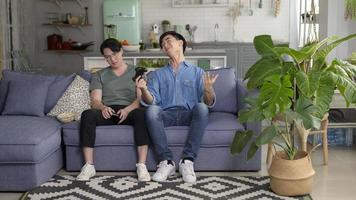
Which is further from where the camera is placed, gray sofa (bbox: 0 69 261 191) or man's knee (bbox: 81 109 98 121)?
man's knee (bbox: 81 109 98 121)

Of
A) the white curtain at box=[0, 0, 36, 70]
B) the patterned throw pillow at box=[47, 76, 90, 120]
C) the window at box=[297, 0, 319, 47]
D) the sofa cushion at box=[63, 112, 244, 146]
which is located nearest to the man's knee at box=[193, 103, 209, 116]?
the sofa cushion at box=[63, 112, 244, 146]

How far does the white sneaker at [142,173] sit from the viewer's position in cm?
379

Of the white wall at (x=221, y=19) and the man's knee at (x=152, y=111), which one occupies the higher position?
the white wall at (x=221, y=19)

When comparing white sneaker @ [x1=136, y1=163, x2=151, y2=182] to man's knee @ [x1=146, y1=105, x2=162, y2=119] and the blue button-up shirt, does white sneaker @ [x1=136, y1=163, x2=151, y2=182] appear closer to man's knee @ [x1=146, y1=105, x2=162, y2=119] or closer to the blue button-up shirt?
man's knee @ [x1=146, y1=105, x2=162, y2=119]

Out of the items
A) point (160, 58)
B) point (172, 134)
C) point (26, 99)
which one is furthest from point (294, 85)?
point (160, 58)

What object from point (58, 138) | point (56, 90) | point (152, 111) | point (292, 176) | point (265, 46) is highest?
point (265, 46)

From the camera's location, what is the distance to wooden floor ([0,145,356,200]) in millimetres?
3508

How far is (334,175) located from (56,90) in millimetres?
2647

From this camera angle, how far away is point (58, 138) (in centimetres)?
396

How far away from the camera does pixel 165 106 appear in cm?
412

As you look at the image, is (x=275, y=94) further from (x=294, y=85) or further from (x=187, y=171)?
(x=187, y=171)

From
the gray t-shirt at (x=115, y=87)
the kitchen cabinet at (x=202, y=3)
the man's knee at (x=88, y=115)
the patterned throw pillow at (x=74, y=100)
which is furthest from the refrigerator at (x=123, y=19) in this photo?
the man's knee at (x=88, y=115)

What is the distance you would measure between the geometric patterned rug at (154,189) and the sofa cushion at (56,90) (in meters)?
0.84

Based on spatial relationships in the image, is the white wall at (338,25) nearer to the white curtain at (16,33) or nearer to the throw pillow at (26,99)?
the throw pillow at (26,99)
